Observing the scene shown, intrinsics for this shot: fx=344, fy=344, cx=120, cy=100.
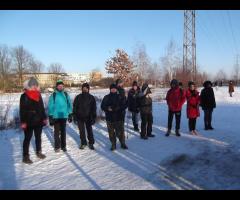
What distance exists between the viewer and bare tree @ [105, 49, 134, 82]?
148 ft

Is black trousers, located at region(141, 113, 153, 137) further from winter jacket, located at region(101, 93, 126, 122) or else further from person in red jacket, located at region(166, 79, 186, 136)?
winter jacket, located at region(101, 93, 126, 122)

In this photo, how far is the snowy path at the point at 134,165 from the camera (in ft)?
21.3

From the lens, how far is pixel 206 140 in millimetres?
10359

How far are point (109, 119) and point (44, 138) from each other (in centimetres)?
313

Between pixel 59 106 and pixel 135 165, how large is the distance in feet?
9.50

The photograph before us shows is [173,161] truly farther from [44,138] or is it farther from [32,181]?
[44,138]

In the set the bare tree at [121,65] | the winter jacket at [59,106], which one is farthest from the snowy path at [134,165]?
the bare tree at [121,65]

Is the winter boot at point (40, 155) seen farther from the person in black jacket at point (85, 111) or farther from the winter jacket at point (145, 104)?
the winter jacket at point (145, 104)

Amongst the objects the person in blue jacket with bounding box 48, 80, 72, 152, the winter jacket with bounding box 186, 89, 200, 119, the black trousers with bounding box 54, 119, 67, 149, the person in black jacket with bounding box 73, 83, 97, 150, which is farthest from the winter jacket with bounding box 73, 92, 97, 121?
the winter jacket with bounding box 186, 89, 200, 119

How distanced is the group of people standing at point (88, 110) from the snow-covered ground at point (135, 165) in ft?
1.41

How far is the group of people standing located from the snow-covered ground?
1.41 feet

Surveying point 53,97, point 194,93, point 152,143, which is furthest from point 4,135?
point 194,93

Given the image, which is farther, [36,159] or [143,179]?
[36,159]
